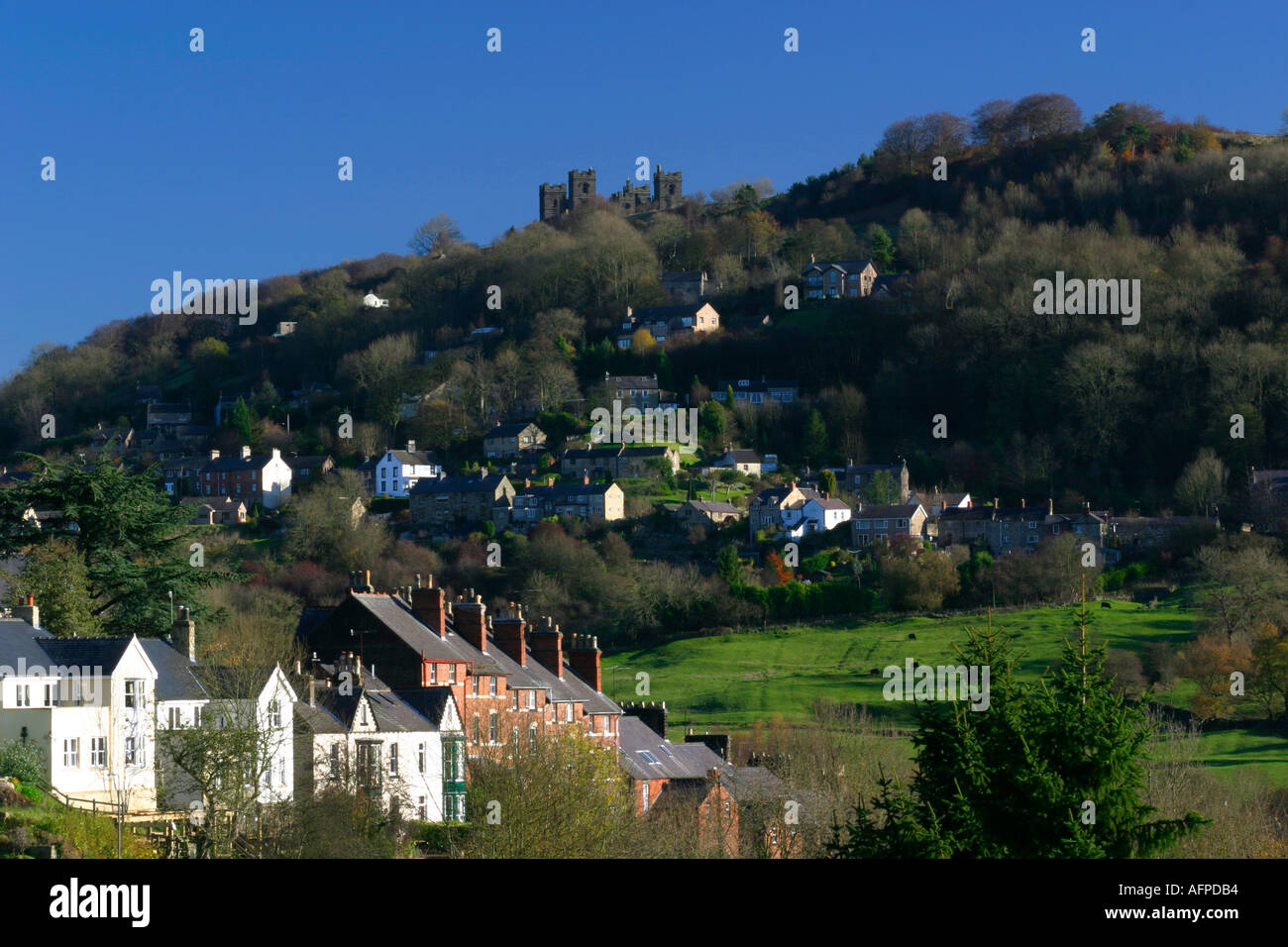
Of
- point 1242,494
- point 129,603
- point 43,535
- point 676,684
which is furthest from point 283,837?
point 1242,494

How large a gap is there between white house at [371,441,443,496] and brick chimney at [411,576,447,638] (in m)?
78.2

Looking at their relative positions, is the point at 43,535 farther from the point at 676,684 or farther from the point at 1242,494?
the point at 1242,494

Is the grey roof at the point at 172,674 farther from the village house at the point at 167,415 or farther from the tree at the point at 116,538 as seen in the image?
the village house at the point at 167,415

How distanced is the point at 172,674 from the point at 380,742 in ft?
14.6

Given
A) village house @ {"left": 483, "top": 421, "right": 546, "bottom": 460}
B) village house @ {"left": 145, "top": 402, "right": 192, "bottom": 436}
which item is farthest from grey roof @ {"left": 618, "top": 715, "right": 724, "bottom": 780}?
village house @ {"left": 145, "top": 402, "right": 192, "bottom": 436}

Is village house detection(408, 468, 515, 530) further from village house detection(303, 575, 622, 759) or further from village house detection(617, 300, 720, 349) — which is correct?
village house detection(303, 575, 622, 759)

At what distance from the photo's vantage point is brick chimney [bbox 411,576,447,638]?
4053 centimetres

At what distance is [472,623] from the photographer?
4159 centimetres

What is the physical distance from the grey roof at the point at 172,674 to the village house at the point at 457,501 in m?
75.4

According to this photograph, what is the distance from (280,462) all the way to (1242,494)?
6907cm

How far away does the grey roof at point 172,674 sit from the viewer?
3114 cm

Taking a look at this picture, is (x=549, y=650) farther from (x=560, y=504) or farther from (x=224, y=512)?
(x=224, y=512)

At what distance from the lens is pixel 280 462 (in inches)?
4872

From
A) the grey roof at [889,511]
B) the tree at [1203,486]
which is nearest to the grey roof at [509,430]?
the grey roof at [889,511]
